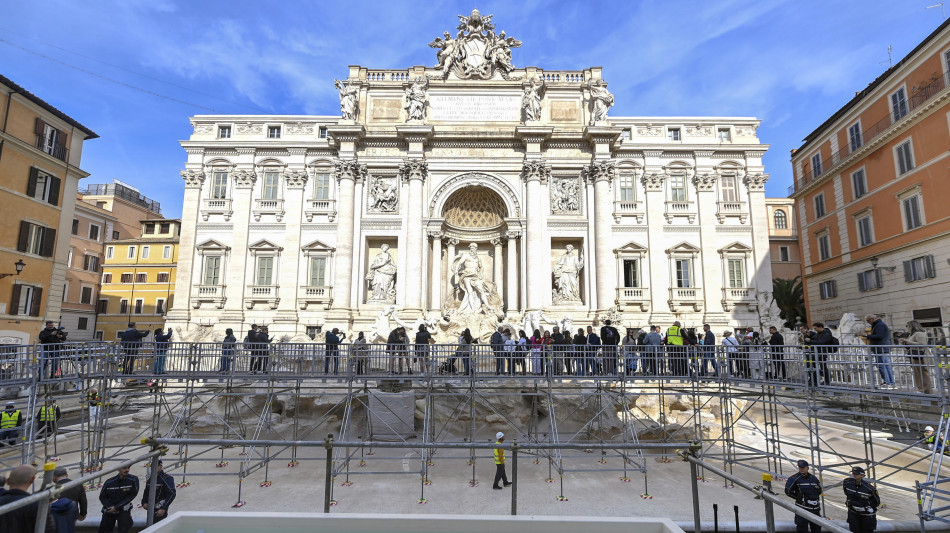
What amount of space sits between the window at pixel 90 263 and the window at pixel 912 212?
55580 mm

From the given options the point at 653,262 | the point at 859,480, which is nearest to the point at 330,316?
the point at 653,262

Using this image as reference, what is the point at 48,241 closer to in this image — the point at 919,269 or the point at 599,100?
the point at 599,100

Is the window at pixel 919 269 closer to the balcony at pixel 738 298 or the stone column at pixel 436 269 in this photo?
the balcony at pixel 738 298

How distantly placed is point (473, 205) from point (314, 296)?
436 inches

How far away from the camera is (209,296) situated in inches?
1118

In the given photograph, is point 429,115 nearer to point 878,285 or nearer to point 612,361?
point 612,361

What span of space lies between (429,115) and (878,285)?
26.6 meters

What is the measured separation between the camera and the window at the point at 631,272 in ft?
94.8

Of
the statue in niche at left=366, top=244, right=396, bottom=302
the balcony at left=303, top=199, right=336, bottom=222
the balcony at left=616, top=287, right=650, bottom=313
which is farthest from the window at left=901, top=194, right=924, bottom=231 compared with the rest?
the balcony at left=303, top=199, right=336, bottom=222

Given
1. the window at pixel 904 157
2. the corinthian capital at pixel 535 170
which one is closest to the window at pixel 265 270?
the corinthian capital at pixel 535 170

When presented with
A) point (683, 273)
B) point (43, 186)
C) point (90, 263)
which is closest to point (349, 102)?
point (43, 186)

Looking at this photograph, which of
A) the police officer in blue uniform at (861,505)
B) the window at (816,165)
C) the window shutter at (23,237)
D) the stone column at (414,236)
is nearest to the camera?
the police officer in blue uniform at (861,505)

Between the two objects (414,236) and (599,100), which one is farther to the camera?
(599,100)

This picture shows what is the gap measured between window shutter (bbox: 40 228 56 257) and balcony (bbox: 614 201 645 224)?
30580mm
